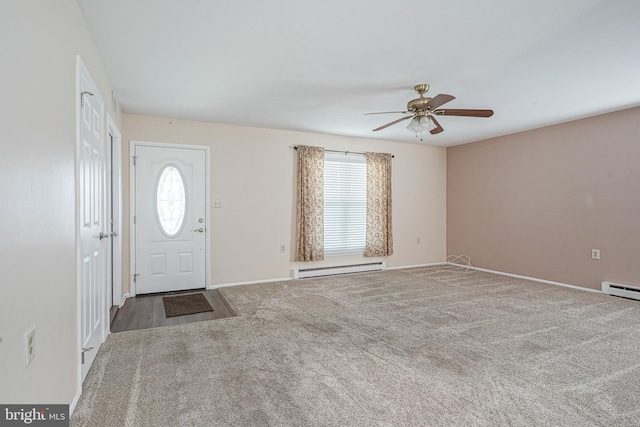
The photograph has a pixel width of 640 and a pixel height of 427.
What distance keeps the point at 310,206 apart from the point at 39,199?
430 centimetres

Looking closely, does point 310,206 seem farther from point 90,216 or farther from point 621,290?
point 621,290

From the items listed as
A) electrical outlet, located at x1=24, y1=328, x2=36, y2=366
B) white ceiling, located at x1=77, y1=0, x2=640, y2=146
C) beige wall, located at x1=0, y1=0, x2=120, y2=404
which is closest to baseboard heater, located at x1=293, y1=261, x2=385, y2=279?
white ceiling, located at x1=77, y1=0, x2=640, y2=146

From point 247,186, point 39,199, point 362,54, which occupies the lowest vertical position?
point 39,199

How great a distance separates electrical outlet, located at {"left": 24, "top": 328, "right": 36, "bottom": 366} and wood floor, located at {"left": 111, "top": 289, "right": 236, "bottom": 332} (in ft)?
7.20

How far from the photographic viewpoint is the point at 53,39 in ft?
5.43

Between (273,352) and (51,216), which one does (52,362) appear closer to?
(51,216)

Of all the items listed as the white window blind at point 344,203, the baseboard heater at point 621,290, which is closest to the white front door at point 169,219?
the white window blind at point 344,203

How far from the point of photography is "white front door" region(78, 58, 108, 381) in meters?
2.22

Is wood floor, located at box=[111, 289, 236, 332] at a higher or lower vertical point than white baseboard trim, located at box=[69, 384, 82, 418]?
lower

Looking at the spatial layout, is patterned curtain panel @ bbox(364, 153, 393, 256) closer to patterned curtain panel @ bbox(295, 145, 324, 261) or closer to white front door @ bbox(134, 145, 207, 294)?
patterned curtain panel @ bbox(295, 145, 324, 261)

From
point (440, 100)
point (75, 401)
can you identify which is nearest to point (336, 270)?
point (440, 100)

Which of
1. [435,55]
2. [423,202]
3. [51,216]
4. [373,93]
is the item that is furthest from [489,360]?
→ [423,202]

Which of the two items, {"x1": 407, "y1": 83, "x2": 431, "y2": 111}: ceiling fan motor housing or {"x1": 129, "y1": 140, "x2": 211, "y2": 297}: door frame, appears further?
{"x1": 129, "y1": 140, "x2": 211, "y2": 297}: door frame

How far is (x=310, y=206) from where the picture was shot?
5609mm
